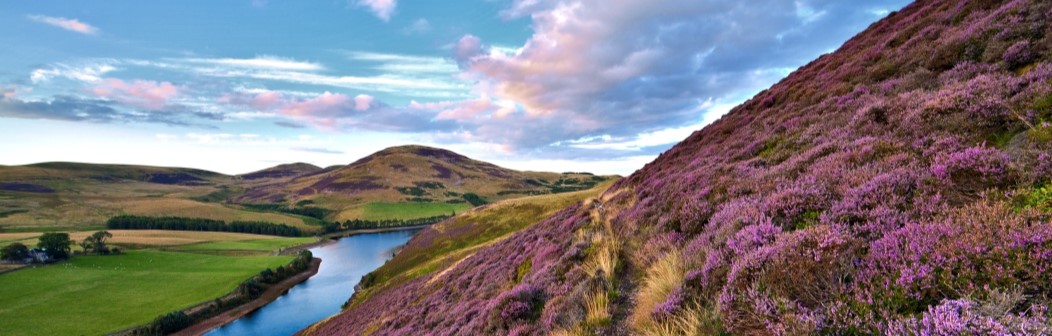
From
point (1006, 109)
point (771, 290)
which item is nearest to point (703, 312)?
point (771, 290)

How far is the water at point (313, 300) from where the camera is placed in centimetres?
7912

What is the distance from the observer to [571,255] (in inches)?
516

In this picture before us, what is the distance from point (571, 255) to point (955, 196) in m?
8.93

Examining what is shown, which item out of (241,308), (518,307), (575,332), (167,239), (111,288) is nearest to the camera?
(575,332)

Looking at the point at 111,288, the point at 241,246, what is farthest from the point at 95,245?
the point at 111,288

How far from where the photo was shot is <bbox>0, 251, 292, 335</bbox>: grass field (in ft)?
256

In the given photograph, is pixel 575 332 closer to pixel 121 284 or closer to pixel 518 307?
pixel 518 307

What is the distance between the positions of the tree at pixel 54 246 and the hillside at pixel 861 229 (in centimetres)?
18539

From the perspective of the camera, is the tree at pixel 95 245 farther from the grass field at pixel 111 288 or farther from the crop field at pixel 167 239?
the grass field at pixel 111 288

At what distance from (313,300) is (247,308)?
14.1 metres

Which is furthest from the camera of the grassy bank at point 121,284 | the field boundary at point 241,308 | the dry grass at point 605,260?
the field boundary at point 241,308

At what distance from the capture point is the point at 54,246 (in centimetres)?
12925

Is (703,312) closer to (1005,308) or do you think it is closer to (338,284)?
(1005,308)

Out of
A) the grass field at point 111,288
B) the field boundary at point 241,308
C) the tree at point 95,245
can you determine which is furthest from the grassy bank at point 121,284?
the field boundary at point 241,308
